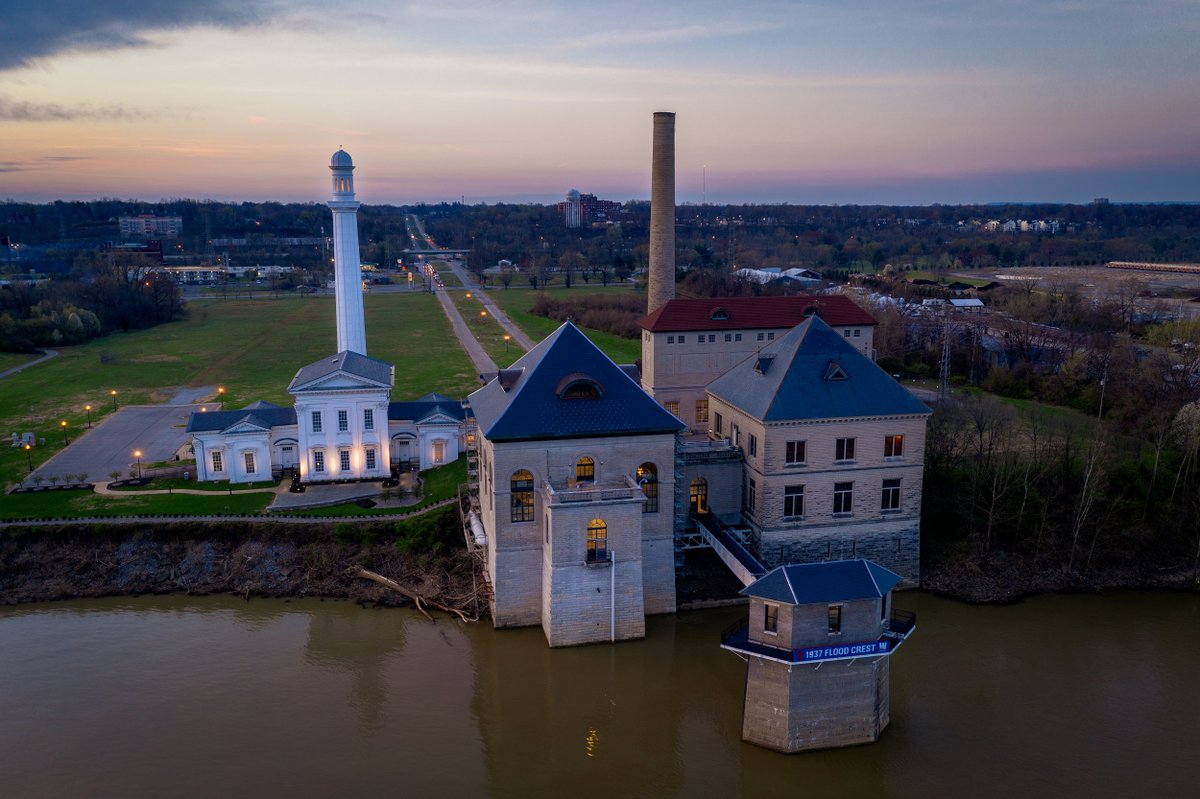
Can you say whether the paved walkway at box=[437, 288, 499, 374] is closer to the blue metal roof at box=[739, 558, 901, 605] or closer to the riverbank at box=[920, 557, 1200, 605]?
the riverbank at box=[920, 557, 1200, 605]

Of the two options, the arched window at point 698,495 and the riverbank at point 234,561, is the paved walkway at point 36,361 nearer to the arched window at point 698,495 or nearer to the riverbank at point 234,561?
the riverbank at point 234,561

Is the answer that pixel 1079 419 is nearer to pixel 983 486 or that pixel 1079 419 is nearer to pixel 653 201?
pixel 983 486

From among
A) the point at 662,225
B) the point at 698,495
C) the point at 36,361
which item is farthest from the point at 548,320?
the point at 698,495

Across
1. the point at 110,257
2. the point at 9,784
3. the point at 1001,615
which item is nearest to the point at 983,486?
the point at 1001,615

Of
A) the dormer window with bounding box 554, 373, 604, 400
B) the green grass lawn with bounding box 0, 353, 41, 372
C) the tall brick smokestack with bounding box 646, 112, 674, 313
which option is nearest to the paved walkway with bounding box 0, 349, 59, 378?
the green grass lawn with bounding box 0, 353, 41, 372

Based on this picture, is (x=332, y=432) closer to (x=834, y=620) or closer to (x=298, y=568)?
(x=298, y=568)

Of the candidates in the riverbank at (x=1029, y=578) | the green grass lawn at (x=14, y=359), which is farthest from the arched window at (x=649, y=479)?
the green grass lawn at (x=14, y=359)
